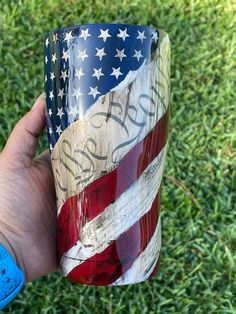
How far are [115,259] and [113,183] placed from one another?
0.52 feet

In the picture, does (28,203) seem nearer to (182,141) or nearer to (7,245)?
(7,245)

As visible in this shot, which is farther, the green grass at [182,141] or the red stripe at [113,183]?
the green grass at [182,141]

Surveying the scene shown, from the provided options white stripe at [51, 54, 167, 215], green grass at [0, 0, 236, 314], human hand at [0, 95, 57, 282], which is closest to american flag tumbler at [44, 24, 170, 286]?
white stripe at [51, 54, 167, 215]

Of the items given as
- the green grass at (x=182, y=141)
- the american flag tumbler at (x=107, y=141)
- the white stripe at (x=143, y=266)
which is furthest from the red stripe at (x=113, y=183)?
the green grass at (x=182, y=141)

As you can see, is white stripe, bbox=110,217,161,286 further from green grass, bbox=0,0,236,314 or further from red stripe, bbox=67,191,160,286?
green grass, bbox=0,0,236,314

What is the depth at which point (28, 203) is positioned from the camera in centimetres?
120

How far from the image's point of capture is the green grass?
154 cm

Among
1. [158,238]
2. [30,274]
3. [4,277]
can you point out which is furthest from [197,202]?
[4,277]

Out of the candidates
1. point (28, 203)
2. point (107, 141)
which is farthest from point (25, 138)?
point (107, 141)

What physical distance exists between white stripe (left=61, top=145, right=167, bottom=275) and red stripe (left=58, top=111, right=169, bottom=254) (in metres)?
0.01

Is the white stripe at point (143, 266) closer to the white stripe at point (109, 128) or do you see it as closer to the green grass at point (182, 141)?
the white stripe at point (109, 128)

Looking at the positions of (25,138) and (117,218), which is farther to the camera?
(25,138)

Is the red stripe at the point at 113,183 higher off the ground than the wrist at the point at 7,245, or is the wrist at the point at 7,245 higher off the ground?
the red stripe at the point at 113,183

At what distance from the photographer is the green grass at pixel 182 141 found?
1537 millimetres
